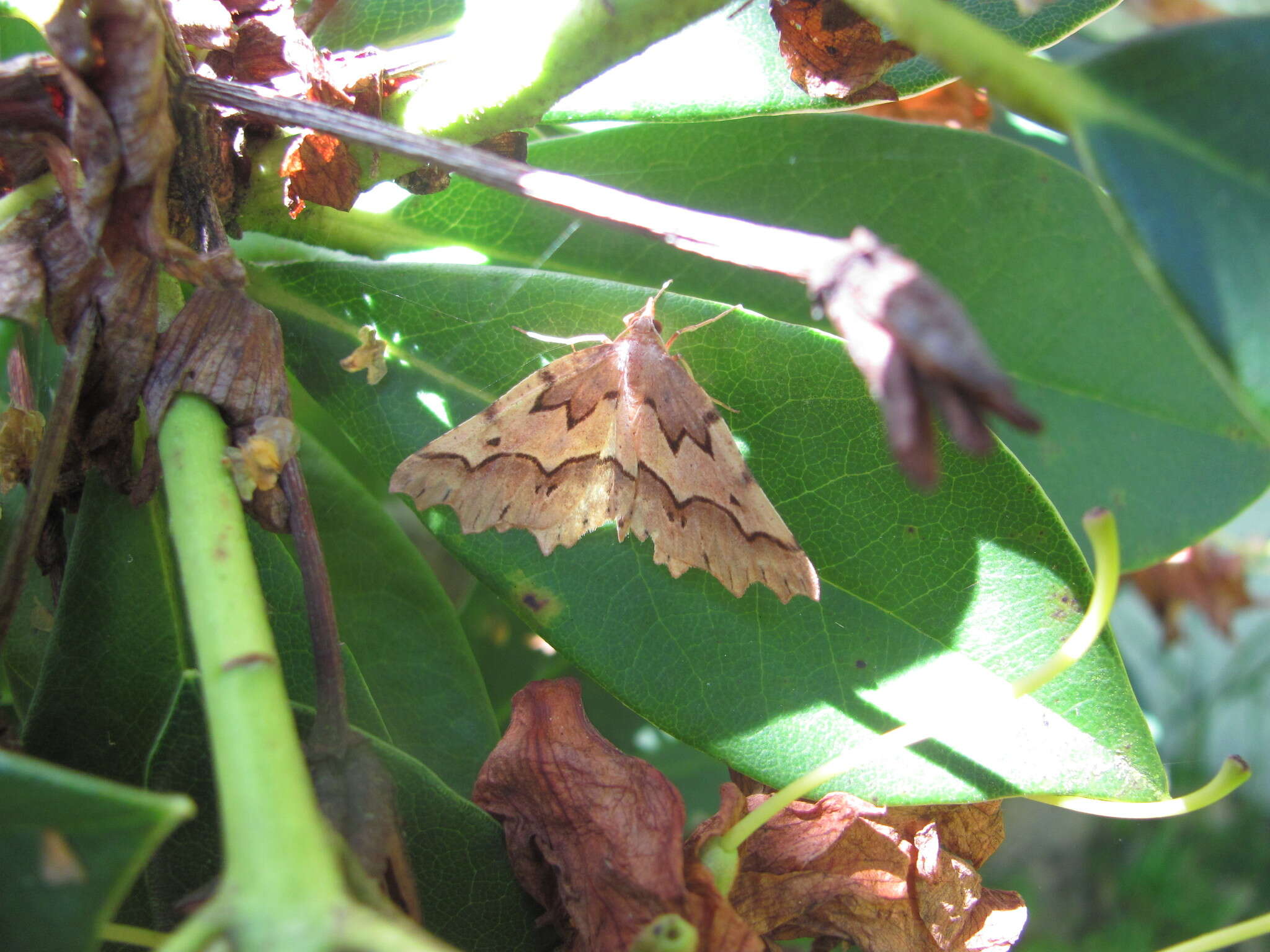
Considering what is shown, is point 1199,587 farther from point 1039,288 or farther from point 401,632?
point 401,632

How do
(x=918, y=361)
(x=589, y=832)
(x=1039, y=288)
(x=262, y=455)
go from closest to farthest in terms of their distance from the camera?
(x=918, y=361), (x=262, y=455), (x=589, y=832), (x=1039, y=288)

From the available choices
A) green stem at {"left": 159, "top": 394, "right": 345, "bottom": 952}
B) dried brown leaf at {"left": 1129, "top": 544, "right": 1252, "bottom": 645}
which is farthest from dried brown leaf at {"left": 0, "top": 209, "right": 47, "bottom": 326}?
dried brown leaf at {"left": 1129, "top": 544, "right": 1252, "bottom": 645}

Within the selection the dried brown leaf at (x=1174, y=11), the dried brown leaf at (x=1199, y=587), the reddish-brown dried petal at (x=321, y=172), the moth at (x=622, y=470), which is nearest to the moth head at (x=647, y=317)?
the moth at (x=622, y=470)

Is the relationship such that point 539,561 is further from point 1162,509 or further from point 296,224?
point 1162,509

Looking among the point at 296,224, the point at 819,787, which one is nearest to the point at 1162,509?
the point at 819,787

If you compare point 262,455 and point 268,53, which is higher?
point 268,53

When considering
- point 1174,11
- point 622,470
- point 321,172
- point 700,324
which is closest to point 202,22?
point 321,172

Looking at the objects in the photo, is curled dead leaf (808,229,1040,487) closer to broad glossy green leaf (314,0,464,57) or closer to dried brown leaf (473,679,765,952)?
dried brown leaf (473,679,765,952)
